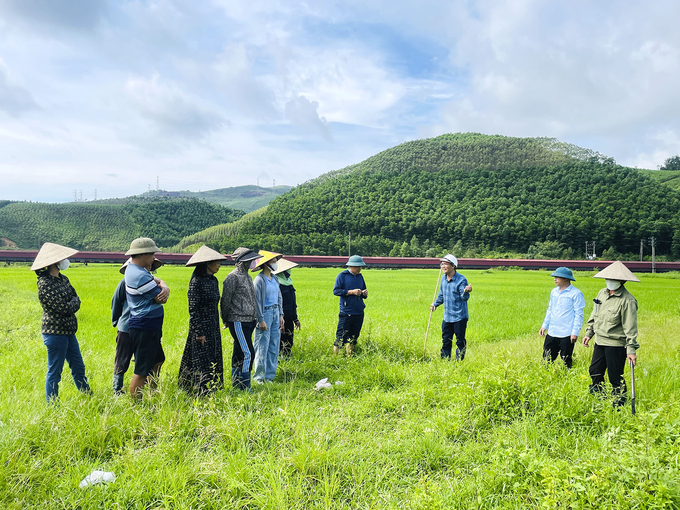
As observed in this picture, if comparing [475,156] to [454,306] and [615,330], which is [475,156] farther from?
[615,330]

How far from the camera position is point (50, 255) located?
180 inches

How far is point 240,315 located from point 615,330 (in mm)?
4844

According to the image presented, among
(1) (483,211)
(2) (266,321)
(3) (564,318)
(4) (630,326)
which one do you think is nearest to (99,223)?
(1) (483,211)

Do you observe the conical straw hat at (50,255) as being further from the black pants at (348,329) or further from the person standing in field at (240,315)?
the black pants at (348,329)

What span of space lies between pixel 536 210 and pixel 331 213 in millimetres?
42248

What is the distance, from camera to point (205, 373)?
4.81m

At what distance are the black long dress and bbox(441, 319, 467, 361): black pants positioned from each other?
3873 millimetres

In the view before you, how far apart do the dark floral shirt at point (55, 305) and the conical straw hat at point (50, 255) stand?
0.17 m

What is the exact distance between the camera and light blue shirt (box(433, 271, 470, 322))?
259 inches

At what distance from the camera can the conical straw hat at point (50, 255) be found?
14.4ft

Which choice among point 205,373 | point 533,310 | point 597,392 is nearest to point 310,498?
A: point 205,373

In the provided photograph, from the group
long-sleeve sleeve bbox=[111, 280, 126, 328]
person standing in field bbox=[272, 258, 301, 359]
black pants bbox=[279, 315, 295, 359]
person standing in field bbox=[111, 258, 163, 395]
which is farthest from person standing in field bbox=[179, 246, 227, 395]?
black pants bbox=[279, 315, 295, 359]

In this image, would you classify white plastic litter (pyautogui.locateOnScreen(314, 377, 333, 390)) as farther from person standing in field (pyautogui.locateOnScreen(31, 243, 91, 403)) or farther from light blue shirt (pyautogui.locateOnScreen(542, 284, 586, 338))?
light blue shirt (pyautogui.locateOnScreen(542, 284, 586, 338))

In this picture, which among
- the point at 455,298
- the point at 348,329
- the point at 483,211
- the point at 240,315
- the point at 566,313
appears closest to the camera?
the point at 240,315
